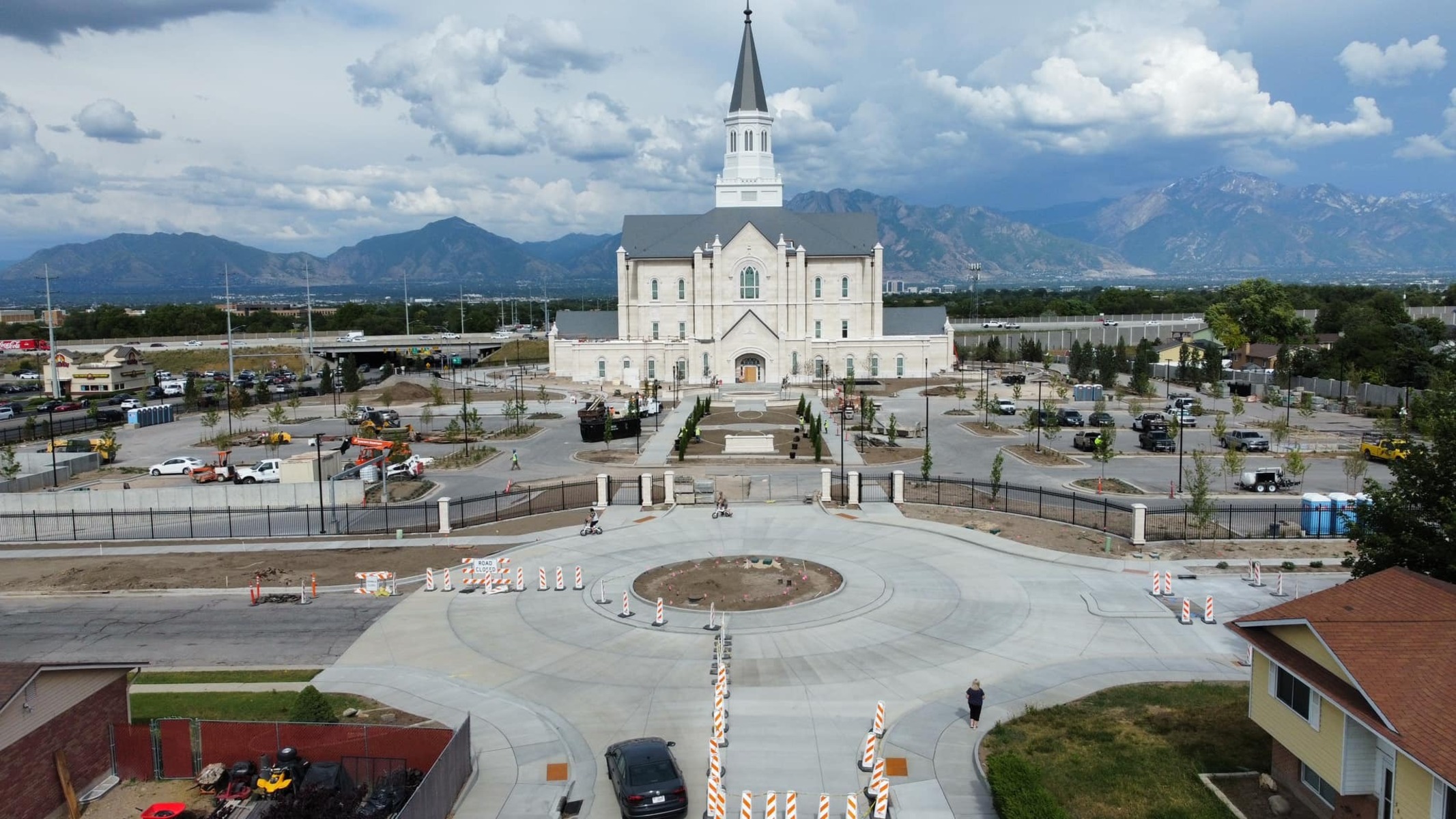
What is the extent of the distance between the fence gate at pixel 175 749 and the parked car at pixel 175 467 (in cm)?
3703

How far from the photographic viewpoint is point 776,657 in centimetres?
2362

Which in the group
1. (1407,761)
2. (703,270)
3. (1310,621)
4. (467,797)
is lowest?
(467,797)

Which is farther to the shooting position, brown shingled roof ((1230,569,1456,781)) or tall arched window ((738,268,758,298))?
tall arched window ((738,268,758,298))

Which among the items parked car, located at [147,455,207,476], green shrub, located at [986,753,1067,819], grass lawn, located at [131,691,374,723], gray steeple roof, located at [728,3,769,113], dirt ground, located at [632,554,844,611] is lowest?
grass lawn, located at [131,691,374,723]

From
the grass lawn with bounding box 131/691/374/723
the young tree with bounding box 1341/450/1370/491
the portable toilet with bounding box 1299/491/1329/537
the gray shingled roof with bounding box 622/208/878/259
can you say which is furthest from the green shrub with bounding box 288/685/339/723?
the gray shingled roof with bounding box 622/208/878/259

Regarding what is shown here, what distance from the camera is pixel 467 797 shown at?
56.3 ft

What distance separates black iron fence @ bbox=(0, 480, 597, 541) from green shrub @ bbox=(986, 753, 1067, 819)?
86.6ft

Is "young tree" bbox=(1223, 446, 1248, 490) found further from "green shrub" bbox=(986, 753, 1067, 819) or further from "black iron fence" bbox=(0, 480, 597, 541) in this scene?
"green shrub" bbox=(986, 753, 1067, 819)

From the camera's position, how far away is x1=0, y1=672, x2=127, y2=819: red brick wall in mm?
16359

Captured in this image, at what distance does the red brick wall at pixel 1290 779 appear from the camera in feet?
51.8

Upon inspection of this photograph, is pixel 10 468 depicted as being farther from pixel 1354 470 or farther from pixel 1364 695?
pixel 1354 470

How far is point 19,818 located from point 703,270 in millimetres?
84064

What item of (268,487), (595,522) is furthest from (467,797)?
(268,487)

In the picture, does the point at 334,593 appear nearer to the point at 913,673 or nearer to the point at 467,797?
the point at 467,797
